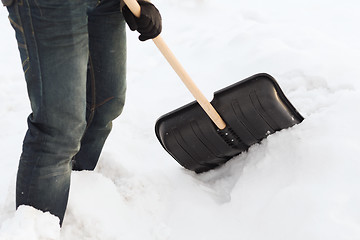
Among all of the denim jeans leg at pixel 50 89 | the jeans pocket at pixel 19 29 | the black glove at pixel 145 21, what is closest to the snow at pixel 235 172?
the denim jeans leg at pixel 50 89

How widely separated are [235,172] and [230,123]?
9.1 inches

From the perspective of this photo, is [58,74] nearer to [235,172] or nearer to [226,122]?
[226,122]

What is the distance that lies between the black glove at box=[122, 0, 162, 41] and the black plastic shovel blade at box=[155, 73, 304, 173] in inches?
17.9

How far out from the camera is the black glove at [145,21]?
161 centimetres

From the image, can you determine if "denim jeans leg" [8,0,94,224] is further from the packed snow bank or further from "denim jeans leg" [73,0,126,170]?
"denim jeans leg" [73,0,126,170]

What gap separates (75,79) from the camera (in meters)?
1.46

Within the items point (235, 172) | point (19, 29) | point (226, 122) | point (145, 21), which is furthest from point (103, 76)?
point (235, 172)

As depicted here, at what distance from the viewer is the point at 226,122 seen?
1.98 m

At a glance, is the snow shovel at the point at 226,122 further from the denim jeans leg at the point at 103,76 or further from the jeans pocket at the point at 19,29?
the jeans pocket at the point at 19,29

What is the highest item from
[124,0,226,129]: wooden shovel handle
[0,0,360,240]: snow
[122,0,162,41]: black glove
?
[122,0,162,41]: black glove

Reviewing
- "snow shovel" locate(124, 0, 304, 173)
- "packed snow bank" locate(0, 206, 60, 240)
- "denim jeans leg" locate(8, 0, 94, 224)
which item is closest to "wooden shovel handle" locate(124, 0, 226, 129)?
"snow shovel" locate(124, 0, 304, 173)

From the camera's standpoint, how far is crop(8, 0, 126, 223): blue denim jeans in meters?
1.38

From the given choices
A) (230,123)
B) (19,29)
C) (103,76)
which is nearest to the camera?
(19,29)

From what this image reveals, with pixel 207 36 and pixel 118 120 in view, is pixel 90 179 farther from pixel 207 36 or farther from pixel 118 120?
pixel 207 36
